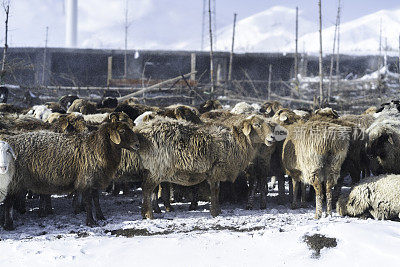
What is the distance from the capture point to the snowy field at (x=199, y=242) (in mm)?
5285

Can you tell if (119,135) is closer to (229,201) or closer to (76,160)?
(76,160)

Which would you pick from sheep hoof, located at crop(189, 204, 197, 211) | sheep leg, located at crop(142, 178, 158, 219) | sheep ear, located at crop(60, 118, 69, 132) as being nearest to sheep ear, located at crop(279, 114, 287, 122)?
sheep hoof, located at crop(189, 204, 197, 211)

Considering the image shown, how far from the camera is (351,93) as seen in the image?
22.3 m

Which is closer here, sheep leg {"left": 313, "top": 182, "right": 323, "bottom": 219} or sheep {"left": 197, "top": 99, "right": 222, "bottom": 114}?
sheep leg {"left": 313, "top": 182, "right": 323, "bottom": 219}

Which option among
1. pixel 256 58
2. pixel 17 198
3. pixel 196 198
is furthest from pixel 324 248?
pixel 256 58

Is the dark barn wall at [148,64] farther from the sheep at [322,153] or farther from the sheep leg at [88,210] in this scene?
the sheep leg at [88,210]

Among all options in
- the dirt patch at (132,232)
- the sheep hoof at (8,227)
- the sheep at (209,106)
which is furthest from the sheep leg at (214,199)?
the sheep at (209,106)

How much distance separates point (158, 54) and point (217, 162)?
17925 mm

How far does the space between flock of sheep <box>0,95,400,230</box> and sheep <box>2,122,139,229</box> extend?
0.01m

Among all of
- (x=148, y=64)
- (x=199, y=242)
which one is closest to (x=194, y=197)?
(x=199, y=242)

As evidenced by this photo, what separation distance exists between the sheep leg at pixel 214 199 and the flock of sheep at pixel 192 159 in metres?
0.02

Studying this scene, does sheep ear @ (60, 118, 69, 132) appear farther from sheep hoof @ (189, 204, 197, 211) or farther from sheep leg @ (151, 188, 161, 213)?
sheep hoof @ (189, 204, 197, 211)

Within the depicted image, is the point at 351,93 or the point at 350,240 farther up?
the point at 351,93

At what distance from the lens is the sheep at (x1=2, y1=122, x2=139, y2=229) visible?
7.18 m
